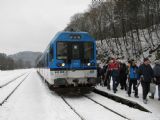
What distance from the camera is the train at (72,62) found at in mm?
15664

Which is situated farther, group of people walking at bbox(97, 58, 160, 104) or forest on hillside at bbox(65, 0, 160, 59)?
forest on hillside at bbox(65, 0, 160, 59)

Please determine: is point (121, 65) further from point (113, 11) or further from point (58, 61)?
point (113, 11)

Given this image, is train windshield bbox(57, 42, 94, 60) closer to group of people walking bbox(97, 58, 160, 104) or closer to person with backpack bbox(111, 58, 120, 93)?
person with backpack bbox(111, 58, 120, 93)

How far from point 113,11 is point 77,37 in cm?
3621

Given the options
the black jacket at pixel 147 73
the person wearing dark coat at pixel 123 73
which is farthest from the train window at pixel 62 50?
the black jacket at pixel 147 73

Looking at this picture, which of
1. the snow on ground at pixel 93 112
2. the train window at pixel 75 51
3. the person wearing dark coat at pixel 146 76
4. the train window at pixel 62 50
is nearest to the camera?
the snow on ground at pixel 93 112

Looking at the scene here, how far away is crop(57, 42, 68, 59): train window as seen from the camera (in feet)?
51.8

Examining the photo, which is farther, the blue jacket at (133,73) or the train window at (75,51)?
the train window at (75,51)

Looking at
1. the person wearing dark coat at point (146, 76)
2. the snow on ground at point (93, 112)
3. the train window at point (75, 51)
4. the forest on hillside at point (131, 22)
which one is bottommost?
the snow on ground at point (93, 112)

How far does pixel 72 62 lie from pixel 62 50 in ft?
2.64

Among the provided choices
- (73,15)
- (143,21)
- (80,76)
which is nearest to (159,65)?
(80,76)

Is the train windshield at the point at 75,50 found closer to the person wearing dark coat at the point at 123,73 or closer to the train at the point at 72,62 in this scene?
the train at the point at 72,62

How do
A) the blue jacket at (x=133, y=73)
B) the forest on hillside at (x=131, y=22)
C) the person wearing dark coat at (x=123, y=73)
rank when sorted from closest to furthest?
the blue jacket at (x=133, y=73) → the person wearing dark coat at (x=123, y=73) → the forest on hillside at (x=131, y=22)

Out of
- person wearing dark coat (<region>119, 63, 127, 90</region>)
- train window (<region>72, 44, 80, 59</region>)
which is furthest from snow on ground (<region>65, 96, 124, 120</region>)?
person wearing dark coat (<region>119, 63, 127, 90</region>)
